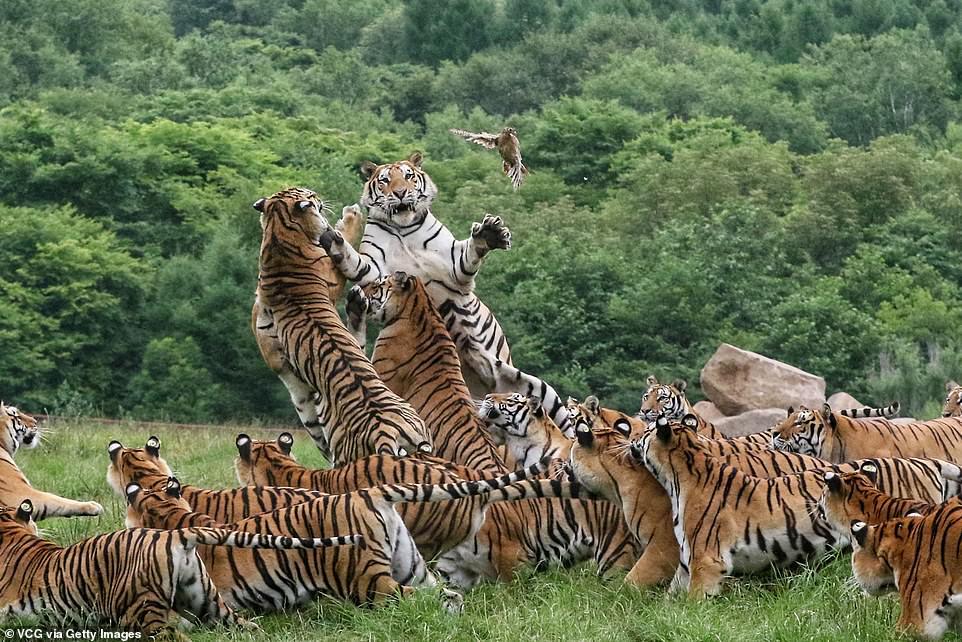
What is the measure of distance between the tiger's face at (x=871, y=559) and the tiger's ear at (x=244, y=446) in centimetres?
260

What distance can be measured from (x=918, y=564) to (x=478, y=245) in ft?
10.7

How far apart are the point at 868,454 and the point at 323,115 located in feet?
136

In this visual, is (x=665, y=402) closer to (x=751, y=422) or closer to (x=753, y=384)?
(x=751, y=422)

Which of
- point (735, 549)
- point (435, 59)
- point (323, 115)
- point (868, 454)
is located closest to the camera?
point (735, 549)

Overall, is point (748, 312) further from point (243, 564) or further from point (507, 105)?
point (507, 105)

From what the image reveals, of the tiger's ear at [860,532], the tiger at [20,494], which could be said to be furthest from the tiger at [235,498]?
the tiger's ear at [860,532]

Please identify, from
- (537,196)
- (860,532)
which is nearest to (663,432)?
(860,532)

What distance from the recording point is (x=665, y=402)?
8.13 meters

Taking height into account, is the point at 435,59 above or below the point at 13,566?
below

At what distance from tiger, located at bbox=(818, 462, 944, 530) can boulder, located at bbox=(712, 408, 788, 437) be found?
5.36 metres

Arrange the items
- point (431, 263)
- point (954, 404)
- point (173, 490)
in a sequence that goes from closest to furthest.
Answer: point (173, 490), point (431, 263), point (954, 404)

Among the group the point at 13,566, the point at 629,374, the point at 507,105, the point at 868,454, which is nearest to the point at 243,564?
the point at 13,566

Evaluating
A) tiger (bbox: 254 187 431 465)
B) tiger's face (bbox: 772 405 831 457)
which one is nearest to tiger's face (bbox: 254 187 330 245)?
tiger (bbox: 254 187 431 465)

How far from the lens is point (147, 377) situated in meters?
28.8
